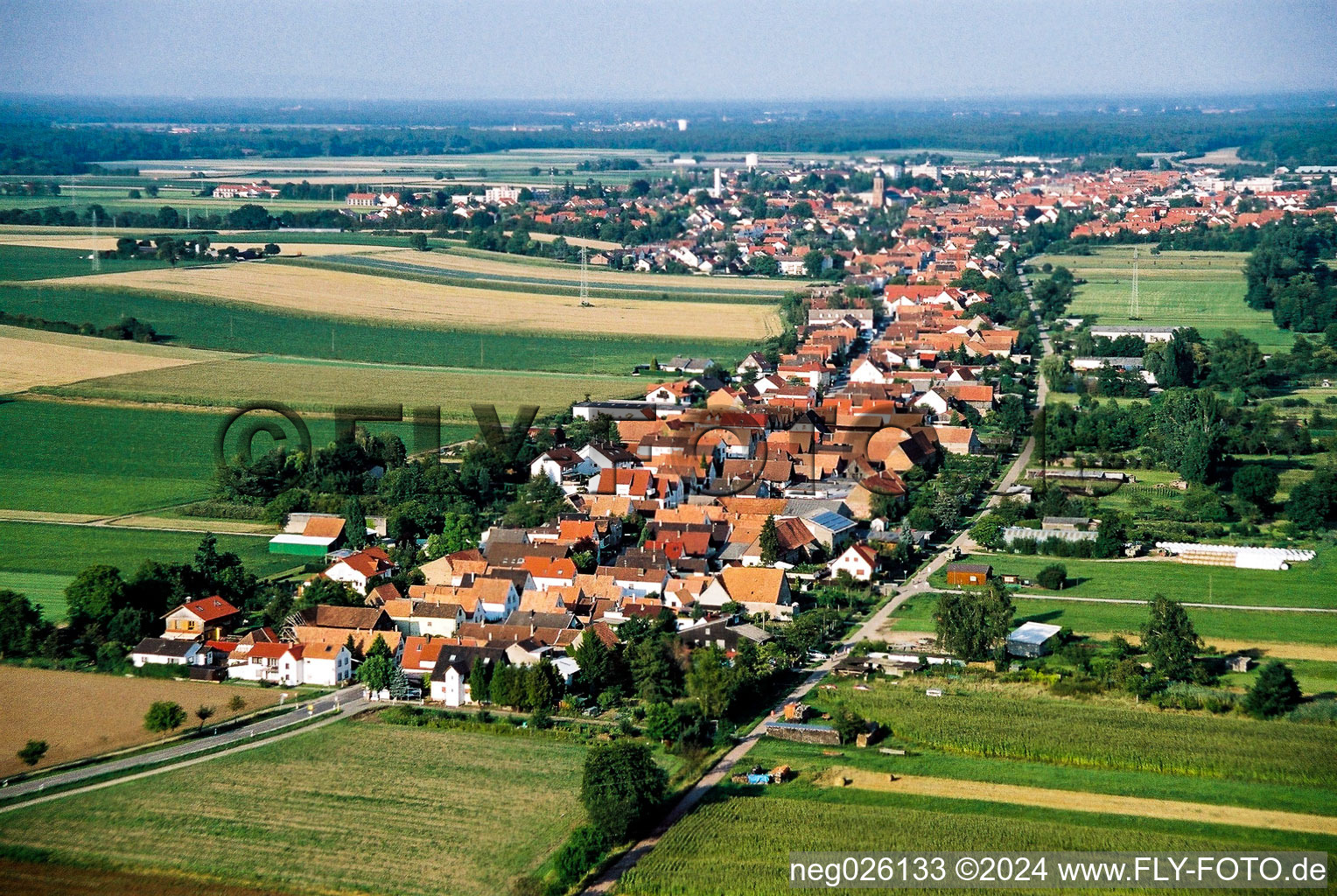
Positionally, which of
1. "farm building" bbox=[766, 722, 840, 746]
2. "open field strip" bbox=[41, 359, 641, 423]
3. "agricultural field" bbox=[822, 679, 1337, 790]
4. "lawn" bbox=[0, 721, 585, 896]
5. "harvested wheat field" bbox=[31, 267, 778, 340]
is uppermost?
"harvested wheat field" bbox=[31, 267, 778, 340]

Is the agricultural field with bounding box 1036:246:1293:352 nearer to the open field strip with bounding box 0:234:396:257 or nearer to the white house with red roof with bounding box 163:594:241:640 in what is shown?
the open field strip with bounding box 0:234:396:257

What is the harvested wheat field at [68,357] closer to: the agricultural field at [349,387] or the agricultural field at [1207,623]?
the agricultural field at [349,387]

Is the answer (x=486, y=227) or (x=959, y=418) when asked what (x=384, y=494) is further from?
(x=486, y=227)

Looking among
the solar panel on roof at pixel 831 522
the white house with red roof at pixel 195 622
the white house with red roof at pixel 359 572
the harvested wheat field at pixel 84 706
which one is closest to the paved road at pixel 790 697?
the solar panel on roof at pixel 831 522

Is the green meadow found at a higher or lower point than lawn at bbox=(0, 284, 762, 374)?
lower

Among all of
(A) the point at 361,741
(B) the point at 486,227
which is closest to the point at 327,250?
(B) the point at 486,227

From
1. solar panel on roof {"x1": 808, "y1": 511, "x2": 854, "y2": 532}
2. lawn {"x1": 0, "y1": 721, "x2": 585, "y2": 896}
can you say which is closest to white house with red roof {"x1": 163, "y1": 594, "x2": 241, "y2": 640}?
lawn {"x1": 0, "y1": 721, "x2": 585, "y2": 896}

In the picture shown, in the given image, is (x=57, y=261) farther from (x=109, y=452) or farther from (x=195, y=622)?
(x=195, y=622)

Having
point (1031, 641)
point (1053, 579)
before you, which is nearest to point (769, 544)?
point (1053, 579)
